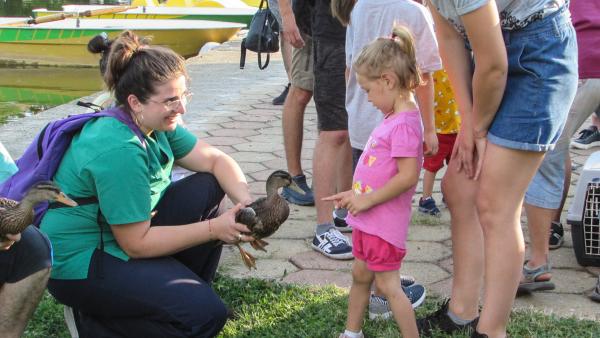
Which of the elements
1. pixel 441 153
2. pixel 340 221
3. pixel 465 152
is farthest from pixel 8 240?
pixel 441 153

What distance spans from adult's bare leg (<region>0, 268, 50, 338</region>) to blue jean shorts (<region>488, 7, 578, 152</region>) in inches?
67.6

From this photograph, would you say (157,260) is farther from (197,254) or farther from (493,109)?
(493,109)

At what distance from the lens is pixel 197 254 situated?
3441 mm

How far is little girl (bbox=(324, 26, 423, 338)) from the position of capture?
303cm

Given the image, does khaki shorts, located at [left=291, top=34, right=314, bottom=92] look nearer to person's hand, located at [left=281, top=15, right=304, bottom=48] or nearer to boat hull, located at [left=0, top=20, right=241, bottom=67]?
person's hand, located at [left=281, top=15, right=304, bottom=48]

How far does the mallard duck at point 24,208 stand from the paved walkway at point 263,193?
137cm

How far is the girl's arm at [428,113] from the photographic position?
3570 millimetres

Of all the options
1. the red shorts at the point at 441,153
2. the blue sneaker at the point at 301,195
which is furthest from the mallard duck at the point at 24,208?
the blue sneaker at the point at 301,195

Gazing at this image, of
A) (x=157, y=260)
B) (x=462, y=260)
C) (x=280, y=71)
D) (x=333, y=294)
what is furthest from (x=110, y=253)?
(x=280, y=71)

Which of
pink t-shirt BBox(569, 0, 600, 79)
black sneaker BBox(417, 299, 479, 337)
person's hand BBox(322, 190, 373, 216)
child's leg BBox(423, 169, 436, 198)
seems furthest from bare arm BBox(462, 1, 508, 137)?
child's leg BBox(423, 169, 436, 198)

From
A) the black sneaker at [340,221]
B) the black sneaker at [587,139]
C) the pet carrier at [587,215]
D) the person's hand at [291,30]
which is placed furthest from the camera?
the black sneaker at [587,139]

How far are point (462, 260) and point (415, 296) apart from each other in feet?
1.69

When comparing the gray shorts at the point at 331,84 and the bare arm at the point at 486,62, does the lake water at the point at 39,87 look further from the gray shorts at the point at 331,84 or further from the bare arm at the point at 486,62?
the bare arm at the point at 486,62

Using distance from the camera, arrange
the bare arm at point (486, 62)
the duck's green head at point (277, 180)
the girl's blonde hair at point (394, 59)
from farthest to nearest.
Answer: the duck's green head at point (277, 180) → the girl's blonde hair at point (394, 59) → the bare arm at point (486, 62)
